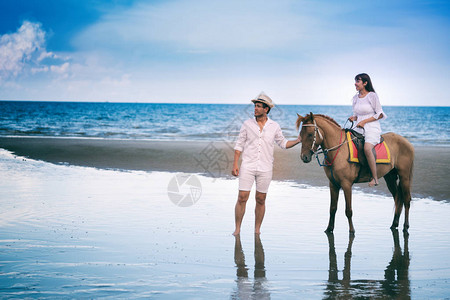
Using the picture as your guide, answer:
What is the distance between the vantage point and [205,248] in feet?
19.2

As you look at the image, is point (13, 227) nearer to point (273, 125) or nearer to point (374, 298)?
point (273, 125)

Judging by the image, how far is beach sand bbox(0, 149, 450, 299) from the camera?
4434 millimetres

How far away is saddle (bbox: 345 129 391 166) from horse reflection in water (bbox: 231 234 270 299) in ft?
7.14

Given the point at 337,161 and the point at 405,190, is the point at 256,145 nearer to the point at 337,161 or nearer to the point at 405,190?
the point at 337,161

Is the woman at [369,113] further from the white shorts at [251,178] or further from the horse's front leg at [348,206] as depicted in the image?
the white shorts at [251,178]

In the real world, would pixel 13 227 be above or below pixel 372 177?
below

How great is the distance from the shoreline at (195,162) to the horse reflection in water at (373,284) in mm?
5271

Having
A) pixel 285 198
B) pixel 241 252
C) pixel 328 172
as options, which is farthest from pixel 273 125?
pixel 285 198

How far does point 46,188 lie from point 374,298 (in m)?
7.75

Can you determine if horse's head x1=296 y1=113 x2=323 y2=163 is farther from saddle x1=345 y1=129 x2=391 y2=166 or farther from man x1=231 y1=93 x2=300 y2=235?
saddle x1=345 y1=129 x2=391 y2=166

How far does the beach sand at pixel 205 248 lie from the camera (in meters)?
4.43

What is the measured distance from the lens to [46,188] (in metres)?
10.0

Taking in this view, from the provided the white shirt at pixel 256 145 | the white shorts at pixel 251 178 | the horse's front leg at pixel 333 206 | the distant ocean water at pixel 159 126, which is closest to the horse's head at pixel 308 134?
the white shirt at pixel 256 145

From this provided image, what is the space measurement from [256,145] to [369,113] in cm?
199
